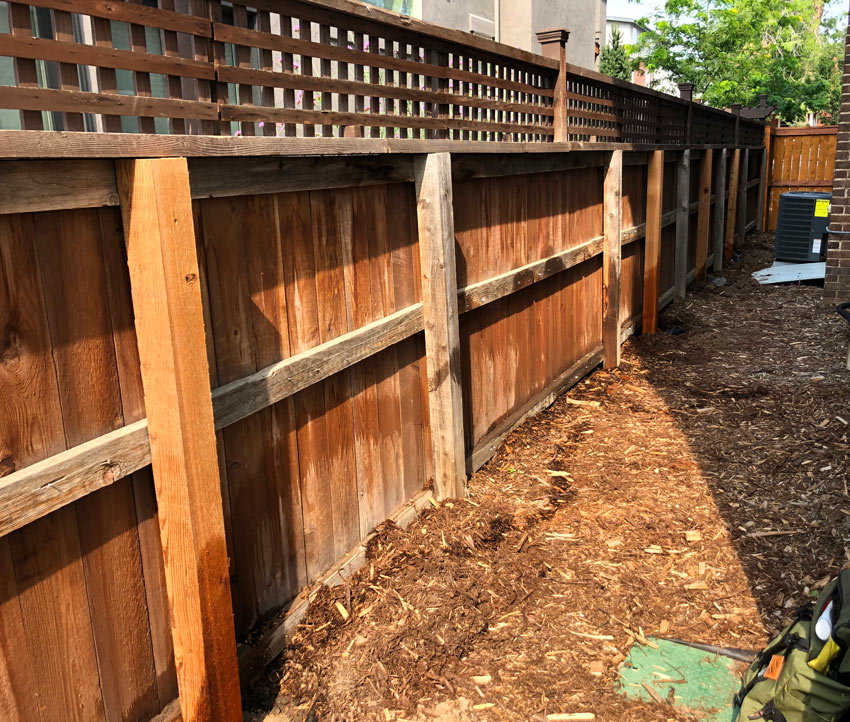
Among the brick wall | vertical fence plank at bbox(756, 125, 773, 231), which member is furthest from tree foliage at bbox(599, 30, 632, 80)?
the brick wall

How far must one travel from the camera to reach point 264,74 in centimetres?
301

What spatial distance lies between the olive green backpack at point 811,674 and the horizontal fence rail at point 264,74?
246cm

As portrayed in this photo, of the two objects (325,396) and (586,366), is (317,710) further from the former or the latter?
(586,366)

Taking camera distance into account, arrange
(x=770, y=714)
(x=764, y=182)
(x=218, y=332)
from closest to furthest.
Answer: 1. (x=770, y=714)
2. (x=218, y=332)
3. (x=764, y=182)

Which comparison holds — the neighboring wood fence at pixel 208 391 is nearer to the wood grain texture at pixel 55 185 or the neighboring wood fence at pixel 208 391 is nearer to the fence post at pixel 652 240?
the wood grain texture at pixel 55 185

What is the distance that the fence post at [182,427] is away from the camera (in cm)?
229

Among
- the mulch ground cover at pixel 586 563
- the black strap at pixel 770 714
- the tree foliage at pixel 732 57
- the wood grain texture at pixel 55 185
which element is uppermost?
the tree foliage at pixel 732 57

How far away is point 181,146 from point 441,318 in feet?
6.76

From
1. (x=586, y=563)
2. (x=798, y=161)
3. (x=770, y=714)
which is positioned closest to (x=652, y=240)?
(x=586, y=563)

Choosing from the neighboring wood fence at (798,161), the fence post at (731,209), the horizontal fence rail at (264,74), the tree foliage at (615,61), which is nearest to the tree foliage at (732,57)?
the tree foliage at (615,61)

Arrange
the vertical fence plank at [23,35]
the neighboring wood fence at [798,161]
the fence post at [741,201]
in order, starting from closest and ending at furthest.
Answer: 1. the vertical fence plank at [23,35]
2. the fence post at [741,201]
3. the neighboring wood fence at [798,161]

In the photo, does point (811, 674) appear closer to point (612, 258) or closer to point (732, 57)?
point (612, 258)

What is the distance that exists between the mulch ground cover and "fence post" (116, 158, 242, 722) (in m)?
0.55

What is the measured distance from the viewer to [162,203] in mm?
2275
